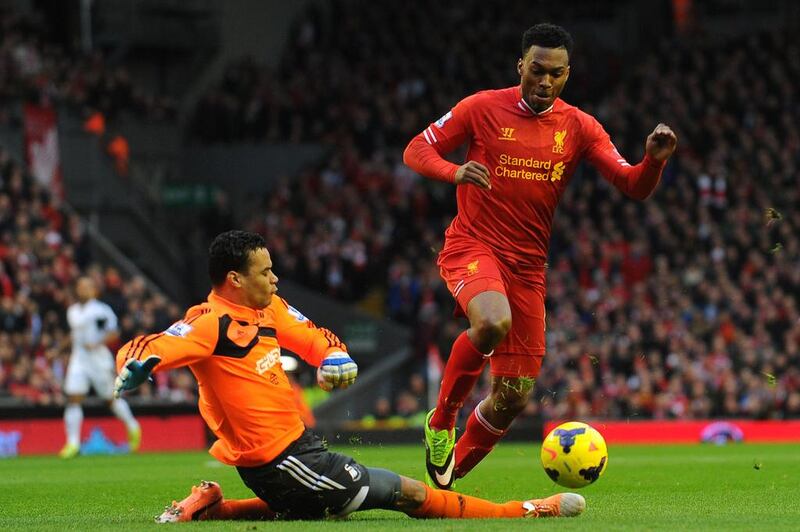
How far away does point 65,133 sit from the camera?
29.2 metres

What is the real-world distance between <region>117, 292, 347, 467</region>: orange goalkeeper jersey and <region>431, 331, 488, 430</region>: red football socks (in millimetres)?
1613

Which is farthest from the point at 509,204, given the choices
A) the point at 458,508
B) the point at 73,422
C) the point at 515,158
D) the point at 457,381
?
the point at 73,422

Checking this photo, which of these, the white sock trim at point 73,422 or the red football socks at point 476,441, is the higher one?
the red football socks at point 476,441

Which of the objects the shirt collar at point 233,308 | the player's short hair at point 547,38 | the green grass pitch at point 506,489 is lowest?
the green grass pitch at point 506,489

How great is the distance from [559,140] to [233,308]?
265cm

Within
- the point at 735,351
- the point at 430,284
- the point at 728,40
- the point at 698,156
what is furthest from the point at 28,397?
the point at 728,40

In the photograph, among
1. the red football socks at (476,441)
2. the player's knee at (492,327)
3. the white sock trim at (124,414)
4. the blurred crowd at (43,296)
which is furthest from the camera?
the blurred crowd at (43,296)

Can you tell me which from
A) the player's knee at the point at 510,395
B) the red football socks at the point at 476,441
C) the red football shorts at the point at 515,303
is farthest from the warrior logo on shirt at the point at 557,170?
the red football socks at the point at 476,441

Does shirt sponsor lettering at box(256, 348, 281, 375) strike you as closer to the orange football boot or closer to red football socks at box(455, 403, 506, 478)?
the orange football boot

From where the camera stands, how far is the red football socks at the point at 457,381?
29.9 ft

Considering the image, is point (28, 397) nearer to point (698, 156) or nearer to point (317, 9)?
point (698, 156)

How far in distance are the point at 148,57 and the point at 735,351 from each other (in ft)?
54.4

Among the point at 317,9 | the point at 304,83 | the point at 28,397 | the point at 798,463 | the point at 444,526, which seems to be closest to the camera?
the point at 444,526

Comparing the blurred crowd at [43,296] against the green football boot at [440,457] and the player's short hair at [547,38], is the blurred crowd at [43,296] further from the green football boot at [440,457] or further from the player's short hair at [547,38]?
the player's short hair at [547,38]
